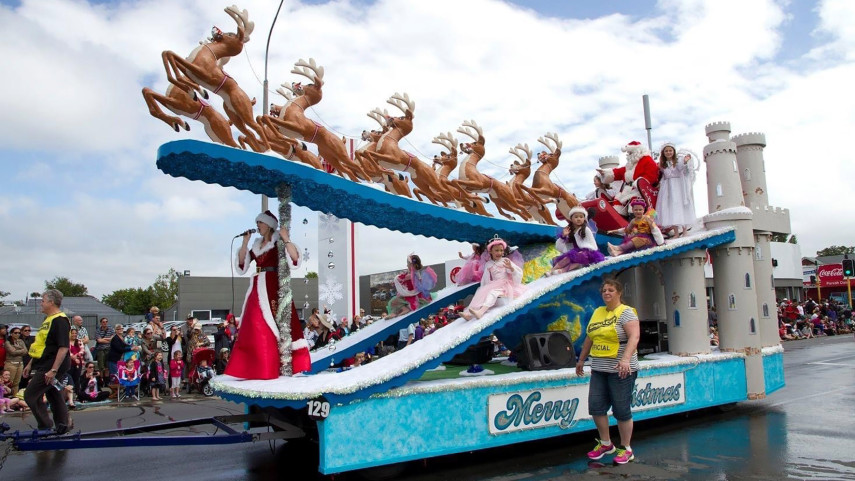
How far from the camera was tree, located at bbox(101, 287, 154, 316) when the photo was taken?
6091 centimetres

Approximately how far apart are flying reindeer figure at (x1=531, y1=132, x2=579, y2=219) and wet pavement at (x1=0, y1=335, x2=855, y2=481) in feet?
10.5

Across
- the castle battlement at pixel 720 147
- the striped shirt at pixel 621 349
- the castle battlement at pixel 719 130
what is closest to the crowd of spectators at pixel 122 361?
the striped shirt at pixel 621 349

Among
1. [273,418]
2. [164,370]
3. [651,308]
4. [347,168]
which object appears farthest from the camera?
[164,370]

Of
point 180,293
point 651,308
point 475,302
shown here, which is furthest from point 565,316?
point 180,293

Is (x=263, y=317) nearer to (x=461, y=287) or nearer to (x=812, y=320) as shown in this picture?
(x=461, y=287)

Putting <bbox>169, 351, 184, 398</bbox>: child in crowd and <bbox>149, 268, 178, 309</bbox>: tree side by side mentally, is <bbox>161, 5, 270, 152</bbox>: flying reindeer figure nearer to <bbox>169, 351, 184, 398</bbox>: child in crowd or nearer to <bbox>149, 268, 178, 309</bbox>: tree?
<bbox>169, 351, 184, 398</bbox>: child in crowd

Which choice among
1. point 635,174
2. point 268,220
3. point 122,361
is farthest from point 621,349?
point 122,361

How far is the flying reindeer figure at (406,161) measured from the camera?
8336 mm

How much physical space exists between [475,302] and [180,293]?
1320 inches

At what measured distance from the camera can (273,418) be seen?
5.87m

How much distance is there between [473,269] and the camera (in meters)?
8.27

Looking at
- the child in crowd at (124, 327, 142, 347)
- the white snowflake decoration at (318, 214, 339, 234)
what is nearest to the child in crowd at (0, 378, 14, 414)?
the child in crowd at (124, 327, 142, 347)

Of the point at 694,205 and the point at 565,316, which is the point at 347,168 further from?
the point at 694,205

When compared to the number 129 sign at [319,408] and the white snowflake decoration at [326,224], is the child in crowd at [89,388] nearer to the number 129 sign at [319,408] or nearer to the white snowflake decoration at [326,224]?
the white snowflake decoration at [326,224]
